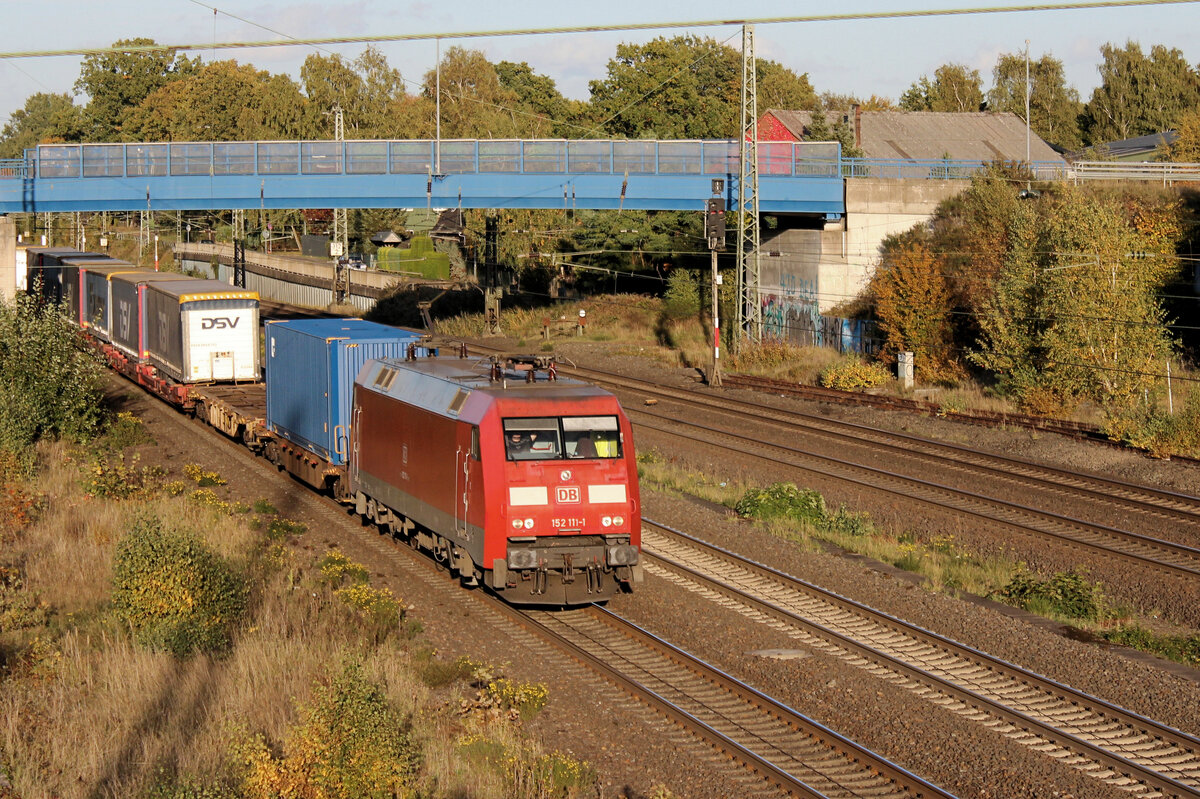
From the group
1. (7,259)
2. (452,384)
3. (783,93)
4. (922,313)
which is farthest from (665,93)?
(452,384)

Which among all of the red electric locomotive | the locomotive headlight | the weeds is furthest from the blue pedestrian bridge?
the locomotive headlight

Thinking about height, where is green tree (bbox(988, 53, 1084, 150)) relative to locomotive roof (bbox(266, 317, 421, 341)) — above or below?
above

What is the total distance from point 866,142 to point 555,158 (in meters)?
28.2

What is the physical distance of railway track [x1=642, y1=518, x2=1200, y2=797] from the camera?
11.2 m

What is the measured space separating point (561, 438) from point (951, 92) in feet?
331

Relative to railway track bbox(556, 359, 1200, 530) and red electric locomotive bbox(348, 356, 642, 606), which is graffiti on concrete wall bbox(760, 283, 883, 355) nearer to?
railway track bbox(556, 359, 1200, 530)

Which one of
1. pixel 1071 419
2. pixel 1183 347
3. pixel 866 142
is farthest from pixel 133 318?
pixel 866 142

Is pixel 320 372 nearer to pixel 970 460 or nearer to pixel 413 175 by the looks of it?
pixel 970 460

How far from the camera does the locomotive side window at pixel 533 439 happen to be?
14935 mm

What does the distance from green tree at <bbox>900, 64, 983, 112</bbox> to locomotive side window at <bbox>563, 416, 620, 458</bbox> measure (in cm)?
9831

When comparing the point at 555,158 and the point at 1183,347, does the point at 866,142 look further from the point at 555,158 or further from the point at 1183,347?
the point at 1183,347

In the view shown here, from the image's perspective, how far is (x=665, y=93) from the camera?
299 ft

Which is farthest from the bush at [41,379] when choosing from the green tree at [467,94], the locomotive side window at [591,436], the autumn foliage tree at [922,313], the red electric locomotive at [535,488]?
the green tree at [467,94]

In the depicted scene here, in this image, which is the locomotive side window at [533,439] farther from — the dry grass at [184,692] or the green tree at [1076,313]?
the green tree at [1076,313]
